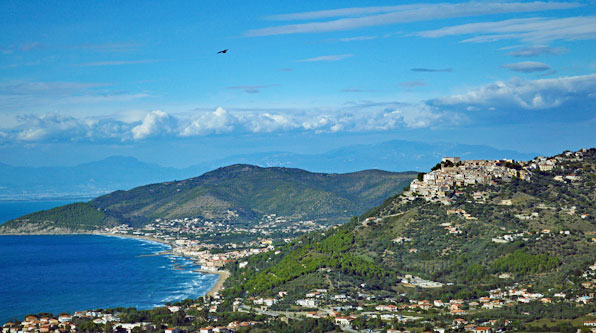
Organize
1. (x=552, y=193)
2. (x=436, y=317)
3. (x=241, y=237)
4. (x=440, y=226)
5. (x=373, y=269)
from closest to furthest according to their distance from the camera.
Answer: (x=436, y=317) → (x=373, y=269) → (x=440, y=226) → (x=552, y=193) → (x=241, y=237)

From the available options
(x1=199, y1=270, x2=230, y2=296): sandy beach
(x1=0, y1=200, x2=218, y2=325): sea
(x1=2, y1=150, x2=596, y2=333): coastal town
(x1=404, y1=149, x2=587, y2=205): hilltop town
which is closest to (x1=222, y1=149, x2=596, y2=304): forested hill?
(x1=2, y1=150, x2=596, y2=333): coastal town

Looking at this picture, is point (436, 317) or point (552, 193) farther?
point (552, 193)

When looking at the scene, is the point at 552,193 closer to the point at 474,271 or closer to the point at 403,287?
the point at 474,271

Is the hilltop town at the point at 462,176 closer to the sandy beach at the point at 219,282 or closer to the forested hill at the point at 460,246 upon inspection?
the forested hill at the point at 460,246

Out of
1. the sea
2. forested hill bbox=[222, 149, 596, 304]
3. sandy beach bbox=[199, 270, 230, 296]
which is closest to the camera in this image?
forested hill bbox=[222, 149, 596, 304]

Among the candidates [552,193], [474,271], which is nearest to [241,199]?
[552,193]

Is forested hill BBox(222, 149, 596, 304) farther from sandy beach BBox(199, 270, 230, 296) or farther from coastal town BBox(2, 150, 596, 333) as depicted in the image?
sandy beach BBox(199, 270, 230, 296)
